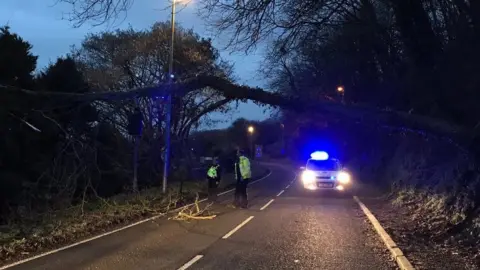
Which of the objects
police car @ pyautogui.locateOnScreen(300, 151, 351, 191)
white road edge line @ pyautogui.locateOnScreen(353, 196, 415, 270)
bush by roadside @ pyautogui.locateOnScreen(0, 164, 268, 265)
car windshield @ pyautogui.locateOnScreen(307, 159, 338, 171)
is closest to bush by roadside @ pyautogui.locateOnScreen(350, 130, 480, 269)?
white road edge line @ pyautogui.locateOnScreen(353, 196, 415, 270)

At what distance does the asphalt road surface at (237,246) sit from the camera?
9.11 m

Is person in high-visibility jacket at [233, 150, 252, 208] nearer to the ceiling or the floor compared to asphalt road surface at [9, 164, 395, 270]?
nearer to the ceiling

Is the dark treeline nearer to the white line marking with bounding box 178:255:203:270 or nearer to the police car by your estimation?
the police car

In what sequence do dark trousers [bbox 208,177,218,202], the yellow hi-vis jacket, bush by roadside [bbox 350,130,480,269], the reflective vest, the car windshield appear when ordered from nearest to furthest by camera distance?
bush by roadside [bbox 350,130,480,269] → the yellow hi-vis jacket → the reflective vest → dark trousers [bbox 208,177,218,202] → the car windshield

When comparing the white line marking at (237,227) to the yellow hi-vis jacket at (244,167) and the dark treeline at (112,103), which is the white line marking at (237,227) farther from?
the dark treeline at (112,103)

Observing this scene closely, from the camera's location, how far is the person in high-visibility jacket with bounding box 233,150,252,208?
61.3 feet

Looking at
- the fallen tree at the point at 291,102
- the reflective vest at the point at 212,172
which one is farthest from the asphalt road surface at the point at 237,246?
the reflective vest at the point at 212,172

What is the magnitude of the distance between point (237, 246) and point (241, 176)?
7.84m

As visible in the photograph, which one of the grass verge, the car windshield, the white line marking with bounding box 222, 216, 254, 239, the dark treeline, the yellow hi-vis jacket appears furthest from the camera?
the car windshield

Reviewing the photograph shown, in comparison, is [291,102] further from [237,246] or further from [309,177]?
[309,177]

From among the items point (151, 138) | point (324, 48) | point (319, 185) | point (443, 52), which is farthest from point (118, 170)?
point (443, 52)

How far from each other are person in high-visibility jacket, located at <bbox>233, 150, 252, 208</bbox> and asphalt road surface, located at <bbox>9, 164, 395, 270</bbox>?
2129 mm

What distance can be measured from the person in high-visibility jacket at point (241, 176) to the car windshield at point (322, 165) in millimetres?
10112

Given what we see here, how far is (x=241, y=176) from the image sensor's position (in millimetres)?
18766
